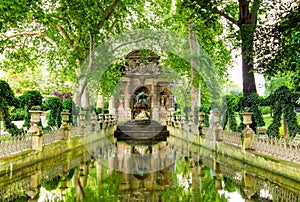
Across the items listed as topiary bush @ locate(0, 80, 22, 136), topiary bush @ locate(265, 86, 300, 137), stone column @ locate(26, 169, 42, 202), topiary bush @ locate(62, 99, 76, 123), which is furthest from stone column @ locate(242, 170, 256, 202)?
topiary bush @ locate(62, 99, 76, 123)

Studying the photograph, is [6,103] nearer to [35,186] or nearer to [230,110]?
[35,186]

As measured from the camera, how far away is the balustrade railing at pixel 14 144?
25.9ft

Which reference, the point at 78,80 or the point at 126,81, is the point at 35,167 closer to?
the point at 78,80

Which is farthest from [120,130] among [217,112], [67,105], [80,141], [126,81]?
[126,81]

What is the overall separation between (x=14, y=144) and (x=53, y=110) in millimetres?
5753

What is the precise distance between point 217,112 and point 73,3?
27.1 feet

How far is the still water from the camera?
5.98 metres

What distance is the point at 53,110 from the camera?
14055 millimetres

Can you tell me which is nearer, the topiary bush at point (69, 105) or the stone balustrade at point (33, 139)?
the stone balustrade at point (33, 139)

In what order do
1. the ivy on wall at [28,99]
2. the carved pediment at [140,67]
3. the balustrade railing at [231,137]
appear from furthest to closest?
the carved pediment at [140,67] < the ivy on wall at [28,99] < the balustrade railing at [231,137]

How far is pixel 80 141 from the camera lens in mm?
14023

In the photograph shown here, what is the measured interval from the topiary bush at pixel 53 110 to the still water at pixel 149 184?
482cm

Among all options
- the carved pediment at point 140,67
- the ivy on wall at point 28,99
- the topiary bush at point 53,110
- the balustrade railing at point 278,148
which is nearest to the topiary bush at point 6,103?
the ivy on wall at point 28,99

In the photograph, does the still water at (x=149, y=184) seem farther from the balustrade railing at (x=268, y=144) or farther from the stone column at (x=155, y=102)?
the stone column at (x=155, y=102)
